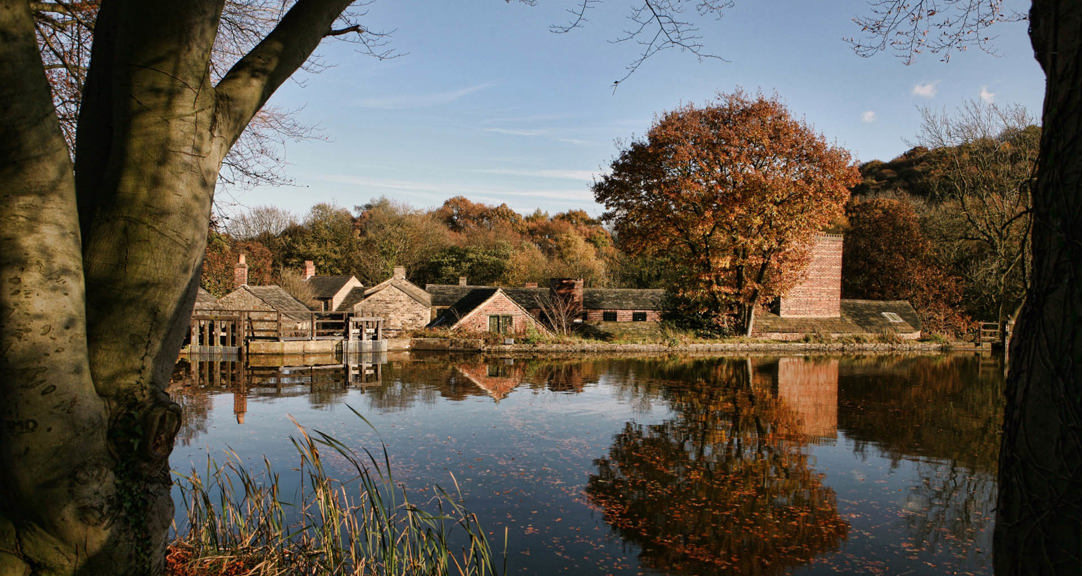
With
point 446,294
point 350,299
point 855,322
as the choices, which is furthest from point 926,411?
point 350,299

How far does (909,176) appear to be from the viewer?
4762 centimetres

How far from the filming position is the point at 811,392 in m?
16.2

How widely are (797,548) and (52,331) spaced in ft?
20.6

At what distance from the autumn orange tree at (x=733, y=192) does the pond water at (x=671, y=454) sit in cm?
931

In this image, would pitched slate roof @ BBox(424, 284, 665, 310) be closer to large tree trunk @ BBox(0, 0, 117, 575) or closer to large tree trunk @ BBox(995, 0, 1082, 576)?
large tree trunk @ BBox(0, 0, 117, 575)

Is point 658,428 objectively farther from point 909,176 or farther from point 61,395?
point 909,176

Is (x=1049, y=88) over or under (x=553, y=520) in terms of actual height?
over

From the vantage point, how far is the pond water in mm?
6262

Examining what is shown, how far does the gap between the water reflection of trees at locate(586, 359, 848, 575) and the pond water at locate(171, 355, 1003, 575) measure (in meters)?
0.03

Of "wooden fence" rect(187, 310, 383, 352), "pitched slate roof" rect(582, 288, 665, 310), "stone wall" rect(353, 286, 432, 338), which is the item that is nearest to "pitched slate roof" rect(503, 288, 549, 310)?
"pitched slate roof" rect(582, 288, 665, 310)

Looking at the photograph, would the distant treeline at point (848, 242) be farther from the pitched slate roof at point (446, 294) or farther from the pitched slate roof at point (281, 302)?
the pitched slate roof at point (446, 294)

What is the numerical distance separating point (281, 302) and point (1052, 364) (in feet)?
99.5

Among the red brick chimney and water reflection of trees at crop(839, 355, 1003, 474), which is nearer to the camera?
water reflection of trees at crop(839, 355, 1003, 474)

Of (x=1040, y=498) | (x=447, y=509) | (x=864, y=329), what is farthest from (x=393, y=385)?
(x=864, y=329)
